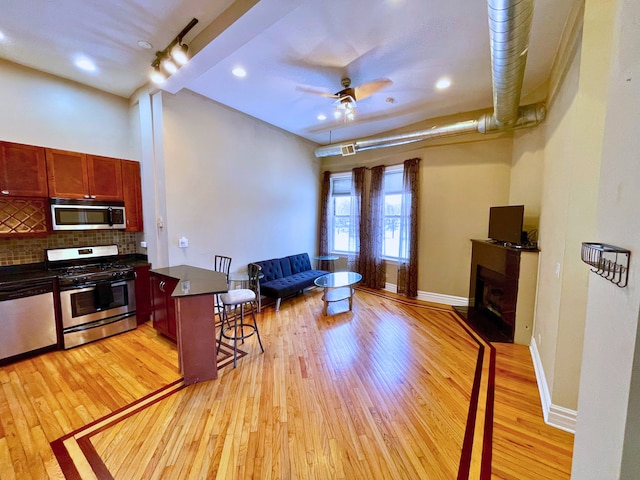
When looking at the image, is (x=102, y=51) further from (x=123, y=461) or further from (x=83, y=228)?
(x=123, y=461)

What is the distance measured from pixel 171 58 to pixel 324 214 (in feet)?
13.4

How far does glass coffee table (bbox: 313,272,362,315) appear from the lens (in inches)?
164

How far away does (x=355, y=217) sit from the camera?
5.70 metres

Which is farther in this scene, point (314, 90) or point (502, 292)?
point (502, 292)

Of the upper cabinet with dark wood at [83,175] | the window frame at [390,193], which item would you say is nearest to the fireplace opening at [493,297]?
the window frame at [390,193]

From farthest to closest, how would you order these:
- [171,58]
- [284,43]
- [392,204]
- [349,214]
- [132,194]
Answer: [349,214] < [392,204] < [132,194] < [171,58] < [284,43]

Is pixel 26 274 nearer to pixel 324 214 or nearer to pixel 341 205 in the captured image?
pixel 324 214

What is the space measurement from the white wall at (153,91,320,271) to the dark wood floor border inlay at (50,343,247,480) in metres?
1.76

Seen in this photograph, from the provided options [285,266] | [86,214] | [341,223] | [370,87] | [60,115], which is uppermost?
[370,87]

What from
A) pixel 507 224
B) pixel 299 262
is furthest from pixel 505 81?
pixel 299 262

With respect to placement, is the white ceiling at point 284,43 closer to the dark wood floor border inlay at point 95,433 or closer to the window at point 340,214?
the window at point 340,214

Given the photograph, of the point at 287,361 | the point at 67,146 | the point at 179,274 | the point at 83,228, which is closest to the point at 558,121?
the point at 287,361

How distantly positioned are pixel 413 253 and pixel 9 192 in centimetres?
575

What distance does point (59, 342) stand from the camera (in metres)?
2.93
